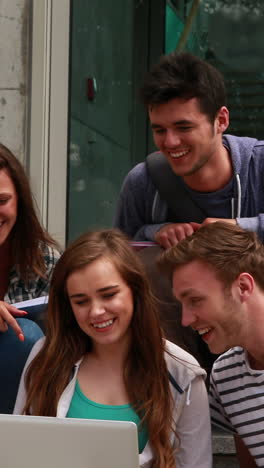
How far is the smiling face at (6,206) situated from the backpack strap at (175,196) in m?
0.51

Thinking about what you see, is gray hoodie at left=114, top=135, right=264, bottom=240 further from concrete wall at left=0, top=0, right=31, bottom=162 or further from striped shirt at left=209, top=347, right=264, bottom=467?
concrete wall at left=0, top=0, right=31, bottom=162

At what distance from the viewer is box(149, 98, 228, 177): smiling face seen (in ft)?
11.0

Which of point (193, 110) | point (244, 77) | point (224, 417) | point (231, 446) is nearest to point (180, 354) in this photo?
point (224, 417)

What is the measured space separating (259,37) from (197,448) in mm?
2424

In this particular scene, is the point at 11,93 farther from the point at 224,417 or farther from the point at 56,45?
the point at 224,417

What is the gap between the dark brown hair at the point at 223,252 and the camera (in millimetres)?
2744

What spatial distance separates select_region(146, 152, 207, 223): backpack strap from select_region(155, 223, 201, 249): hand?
184 mm

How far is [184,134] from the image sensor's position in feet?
11.1

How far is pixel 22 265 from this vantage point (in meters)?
3.29

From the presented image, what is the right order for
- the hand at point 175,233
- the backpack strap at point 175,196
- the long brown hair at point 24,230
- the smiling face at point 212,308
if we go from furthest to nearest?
the backpack strap at point 175,196
the long brown hair at point 24,230
the hand at point 175,233
the smiling face at point 212,308

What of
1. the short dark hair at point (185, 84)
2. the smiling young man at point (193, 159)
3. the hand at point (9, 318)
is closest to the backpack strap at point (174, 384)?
the hand at point (9, 318)

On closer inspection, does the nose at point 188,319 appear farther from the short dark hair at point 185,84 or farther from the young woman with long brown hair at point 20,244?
the short dark hair at point 185,84

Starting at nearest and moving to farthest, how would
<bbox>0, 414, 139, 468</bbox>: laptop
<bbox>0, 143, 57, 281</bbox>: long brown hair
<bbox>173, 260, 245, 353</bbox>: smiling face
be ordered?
<bbox>0, 414, 139, 468</bbox>: laptop, <bbox>173, 260, 245, 353</bbox>: smiling face, <bbox>0, 143, 57, 281</bbox>: long brown hair

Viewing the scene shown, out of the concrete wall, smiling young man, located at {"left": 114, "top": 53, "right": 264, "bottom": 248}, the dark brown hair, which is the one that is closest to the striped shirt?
the dark brown hair
